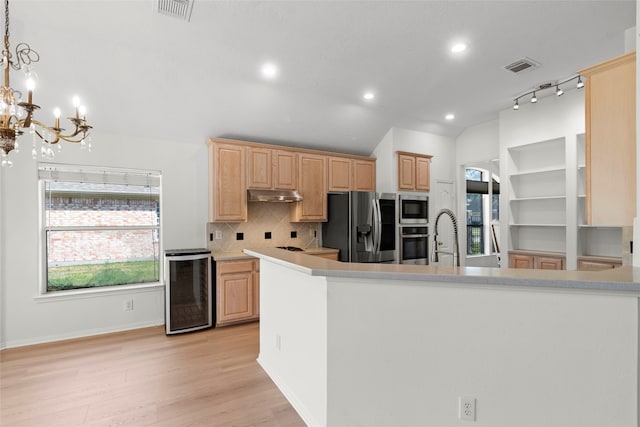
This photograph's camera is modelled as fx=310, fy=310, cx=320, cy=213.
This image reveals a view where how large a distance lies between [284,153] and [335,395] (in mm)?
3480

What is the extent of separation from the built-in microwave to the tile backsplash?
1.41m

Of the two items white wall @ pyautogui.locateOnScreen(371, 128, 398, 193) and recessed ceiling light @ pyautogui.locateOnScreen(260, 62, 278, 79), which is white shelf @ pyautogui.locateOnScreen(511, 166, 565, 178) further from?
recessed ceiling light @ pyautogui.locateOnScreen(260, 62, 278, 79)

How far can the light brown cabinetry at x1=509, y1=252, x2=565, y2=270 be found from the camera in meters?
4.21

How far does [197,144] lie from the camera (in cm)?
425

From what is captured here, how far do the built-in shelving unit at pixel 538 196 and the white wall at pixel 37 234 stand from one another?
15.4 feet

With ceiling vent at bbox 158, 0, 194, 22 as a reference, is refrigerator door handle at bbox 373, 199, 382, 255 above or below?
below

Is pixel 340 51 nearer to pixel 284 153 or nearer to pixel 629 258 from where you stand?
pixel 284 153

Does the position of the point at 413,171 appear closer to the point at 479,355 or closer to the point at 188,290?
the point at 188,290

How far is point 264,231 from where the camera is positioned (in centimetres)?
475

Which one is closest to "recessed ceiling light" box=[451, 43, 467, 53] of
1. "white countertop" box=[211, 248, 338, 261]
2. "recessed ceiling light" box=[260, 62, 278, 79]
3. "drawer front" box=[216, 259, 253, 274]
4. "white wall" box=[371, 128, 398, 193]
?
"recessed ceiling light" box=[260, 62, 278, 79]

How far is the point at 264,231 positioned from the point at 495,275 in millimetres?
3691

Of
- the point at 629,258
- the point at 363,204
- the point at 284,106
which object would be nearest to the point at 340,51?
the point at 284,106

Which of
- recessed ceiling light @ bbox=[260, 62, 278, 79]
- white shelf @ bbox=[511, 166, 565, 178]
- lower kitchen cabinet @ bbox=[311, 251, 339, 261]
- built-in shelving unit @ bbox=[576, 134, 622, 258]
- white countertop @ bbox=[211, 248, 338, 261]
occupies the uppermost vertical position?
recessed ceiling light @ bbox=[260, 62, 278, 79]

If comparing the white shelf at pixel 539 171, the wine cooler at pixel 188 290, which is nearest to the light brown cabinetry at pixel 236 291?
the wine cooler at pixel 188 290
